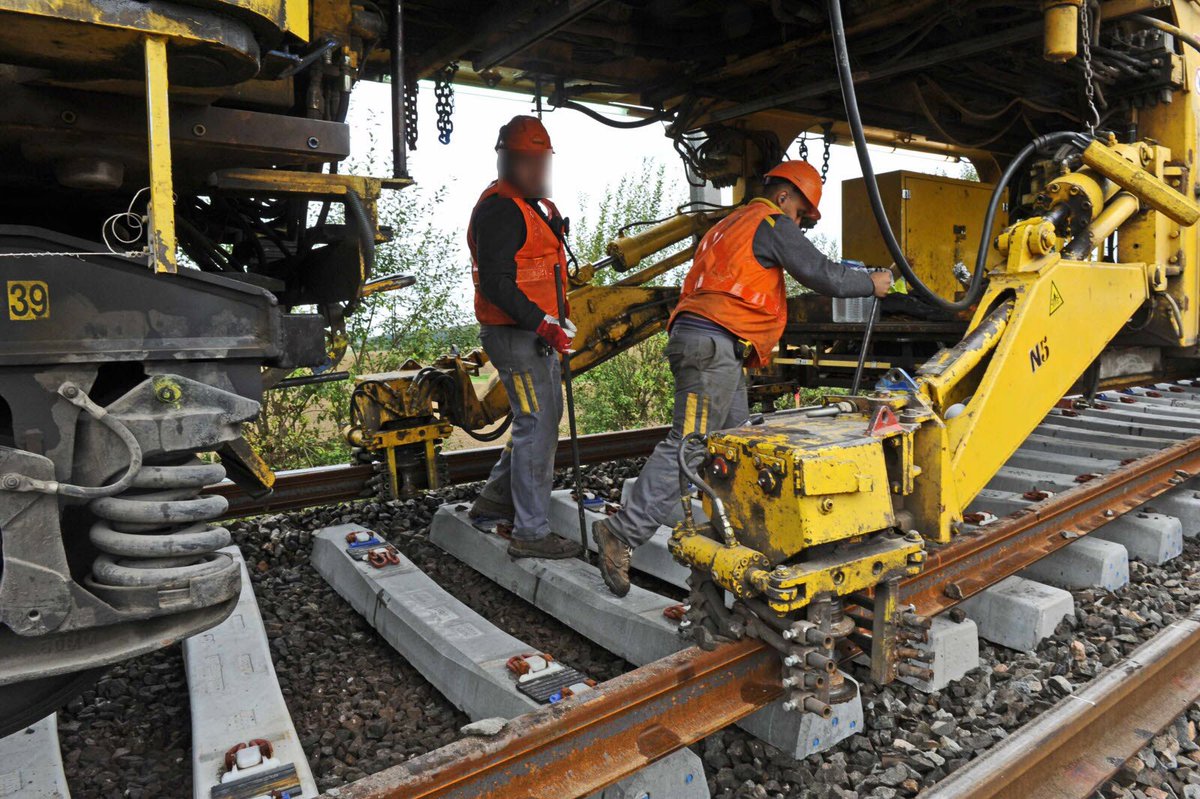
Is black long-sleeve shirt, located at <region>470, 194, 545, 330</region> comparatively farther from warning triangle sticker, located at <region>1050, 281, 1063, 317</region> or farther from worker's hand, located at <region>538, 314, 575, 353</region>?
warning triangle sticker, located at <region>1050, 281, 1063, 317</region>

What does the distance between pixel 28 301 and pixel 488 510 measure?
3.10m

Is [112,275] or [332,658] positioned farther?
[332,658]

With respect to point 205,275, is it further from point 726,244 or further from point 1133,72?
point 1133,72

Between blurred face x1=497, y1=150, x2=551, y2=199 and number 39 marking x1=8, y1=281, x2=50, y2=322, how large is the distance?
2744 millimetres

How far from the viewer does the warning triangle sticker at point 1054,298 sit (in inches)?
145

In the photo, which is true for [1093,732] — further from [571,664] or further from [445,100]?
[445,100]

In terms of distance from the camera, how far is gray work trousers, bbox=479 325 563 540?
4.22 m

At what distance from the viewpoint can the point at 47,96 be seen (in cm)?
204

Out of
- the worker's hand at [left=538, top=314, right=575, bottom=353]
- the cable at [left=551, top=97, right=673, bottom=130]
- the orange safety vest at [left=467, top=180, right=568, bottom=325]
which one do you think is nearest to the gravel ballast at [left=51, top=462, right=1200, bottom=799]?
the worker's hand at [left=538, top=314, right=575, bottom=353]

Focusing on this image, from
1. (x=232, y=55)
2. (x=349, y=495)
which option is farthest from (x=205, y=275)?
(x=349, y=495)

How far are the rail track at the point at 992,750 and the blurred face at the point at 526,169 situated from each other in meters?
1.91

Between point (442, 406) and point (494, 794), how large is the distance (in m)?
3.81

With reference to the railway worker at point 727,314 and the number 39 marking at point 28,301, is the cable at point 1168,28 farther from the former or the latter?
the number 39 marking at point 28,301

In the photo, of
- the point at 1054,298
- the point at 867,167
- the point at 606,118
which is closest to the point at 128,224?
the point at 867,167
